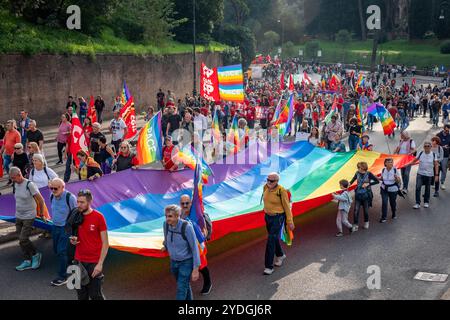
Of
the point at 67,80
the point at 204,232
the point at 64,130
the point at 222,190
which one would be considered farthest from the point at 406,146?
the point at 67,80

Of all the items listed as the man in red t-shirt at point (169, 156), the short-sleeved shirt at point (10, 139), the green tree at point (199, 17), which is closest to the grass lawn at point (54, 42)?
the green tree at point (199, 17)

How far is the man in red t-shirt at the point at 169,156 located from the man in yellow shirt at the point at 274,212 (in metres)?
3.43

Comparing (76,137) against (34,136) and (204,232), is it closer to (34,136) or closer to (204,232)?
(34,136)

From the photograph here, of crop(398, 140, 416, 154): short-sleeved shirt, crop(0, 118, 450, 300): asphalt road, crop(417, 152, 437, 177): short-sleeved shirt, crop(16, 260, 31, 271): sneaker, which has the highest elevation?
crop(398, 140, 416, 154): short-sleeved shirt

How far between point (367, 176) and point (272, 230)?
3.11 m

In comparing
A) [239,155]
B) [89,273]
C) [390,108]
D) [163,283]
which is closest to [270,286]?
[163,283]

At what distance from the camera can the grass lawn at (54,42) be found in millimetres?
24156

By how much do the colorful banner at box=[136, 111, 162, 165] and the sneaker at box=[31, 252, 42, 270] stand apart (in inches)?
158

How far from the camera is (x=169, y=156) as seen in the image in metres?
12.7

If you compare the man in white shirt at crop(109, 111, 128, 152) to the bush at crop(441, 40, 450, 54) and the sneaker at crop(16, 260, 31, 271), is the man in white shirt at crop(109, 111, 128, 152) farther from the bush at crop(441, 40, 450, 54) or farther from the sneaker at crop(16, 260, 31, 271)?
the bush at crop(441, 40, 450, 54)

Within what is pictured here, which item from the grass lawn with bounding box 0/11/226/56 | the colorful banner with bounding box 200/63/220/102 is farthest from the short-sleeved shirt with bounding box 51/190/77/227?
the grass lawn with bounding box 0/11/226/56

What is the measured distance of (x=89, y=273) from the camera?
281 inches

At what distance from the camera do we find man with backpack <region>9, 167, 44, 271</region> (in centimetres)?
→ 890

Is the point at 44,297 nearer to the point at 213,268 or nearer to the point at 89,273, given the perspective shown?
the point at 89,273
